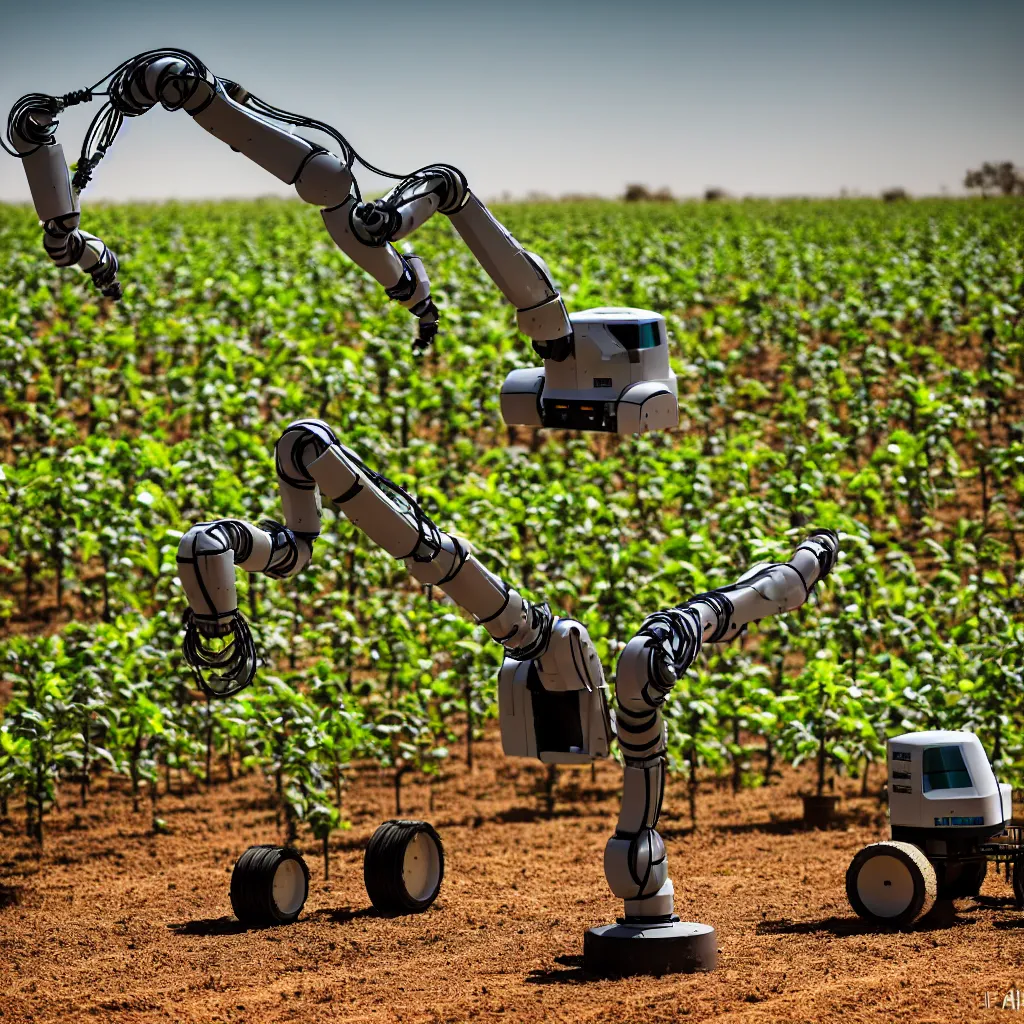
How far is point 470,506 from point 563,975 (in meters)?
8.29

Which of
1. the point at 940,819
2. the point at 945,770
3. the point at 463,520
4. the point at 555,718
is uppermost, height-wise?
the point at 463,520

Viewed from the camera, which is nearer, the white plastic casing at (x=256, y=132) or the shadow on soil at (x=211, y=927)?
the white plastic casing at (x=256, y=132)

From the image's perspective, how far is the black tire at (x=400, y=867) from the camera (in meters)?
11.2

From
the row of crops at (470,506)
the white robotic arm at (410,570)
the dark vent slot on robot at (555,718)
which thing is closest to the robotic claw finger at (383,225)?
the white robotic arm at (410,570)

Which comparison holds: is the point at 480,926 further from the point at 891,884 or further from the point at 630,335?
the point at 630,335

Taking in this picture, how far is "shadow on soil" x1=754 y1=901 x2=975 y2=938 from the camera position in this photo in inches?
400

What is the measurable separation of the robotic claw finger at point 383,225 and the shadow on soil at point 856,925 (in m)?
3.58

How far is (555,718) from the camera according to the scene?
10.1m

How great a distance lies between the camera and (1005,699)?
1387 centimetres

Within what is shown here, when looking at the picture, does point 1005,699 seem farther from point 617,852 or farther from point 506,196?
point 506,196

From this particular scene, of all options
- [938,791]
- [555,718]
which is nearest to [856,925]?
[938,791]

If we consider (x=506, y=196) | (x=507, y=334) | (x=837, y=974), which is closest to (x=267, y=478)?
(x=507, y=334)

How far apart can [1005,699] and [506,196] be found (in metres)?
62.0

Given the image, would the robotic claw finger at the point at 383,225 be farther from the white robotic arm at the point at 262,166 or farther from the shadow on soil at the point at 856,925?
the shadow on soil at the point at 856,925
